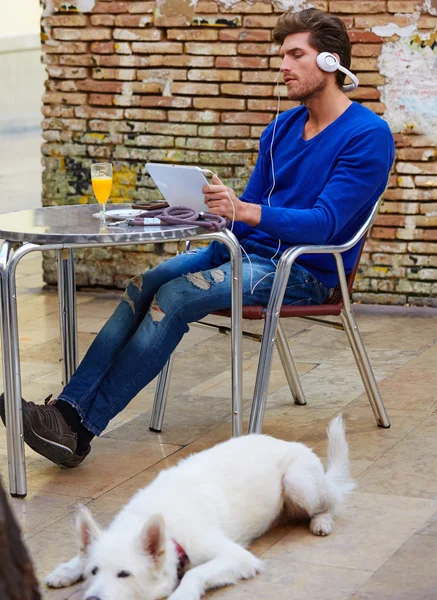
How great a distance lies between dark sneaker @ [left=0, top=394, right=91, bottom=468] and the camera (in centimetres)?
332

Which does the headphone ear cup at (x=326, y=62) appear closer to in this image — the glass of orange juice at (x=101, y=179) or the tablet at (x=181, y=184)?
the tablet at (x=181, y=184)

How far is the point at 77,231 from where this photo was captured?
10.7 ft

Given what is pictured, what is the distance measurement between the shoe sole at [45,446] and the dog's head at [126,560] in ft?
2.78

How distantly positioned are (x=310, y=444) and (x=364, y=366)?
0.34 meters

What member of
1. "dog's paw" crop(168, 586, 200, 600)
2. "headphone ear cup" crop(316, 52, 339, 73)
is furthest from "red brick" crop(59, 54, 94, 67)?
"dog's paw" crop(168, 586, 200, 600)

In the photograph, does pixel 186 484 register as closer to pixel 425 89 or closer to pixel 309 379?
pixel 309 379

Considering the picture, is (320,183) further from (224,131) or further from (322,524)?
(224,131)

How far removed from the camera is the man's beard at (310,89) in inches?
149

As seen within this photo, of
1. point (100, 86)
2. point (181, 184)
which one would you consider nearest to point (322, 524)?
point (181, 184)

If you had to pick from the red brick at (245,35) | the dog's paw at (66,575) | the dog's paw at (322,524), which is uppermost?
the red brick at (245,35)

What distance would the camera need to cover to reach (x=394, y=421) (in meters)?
4.01

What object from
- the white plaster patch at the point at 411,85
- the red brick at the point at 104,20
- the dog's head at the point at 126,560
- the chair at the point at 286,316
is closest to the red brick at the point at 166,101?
the red brick at the point at 104,20

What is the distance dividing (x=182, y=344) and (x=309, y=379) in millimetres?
876

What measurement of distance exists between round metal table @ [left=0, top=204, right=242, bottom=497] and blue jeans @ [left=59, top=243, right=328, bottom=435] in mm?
149
